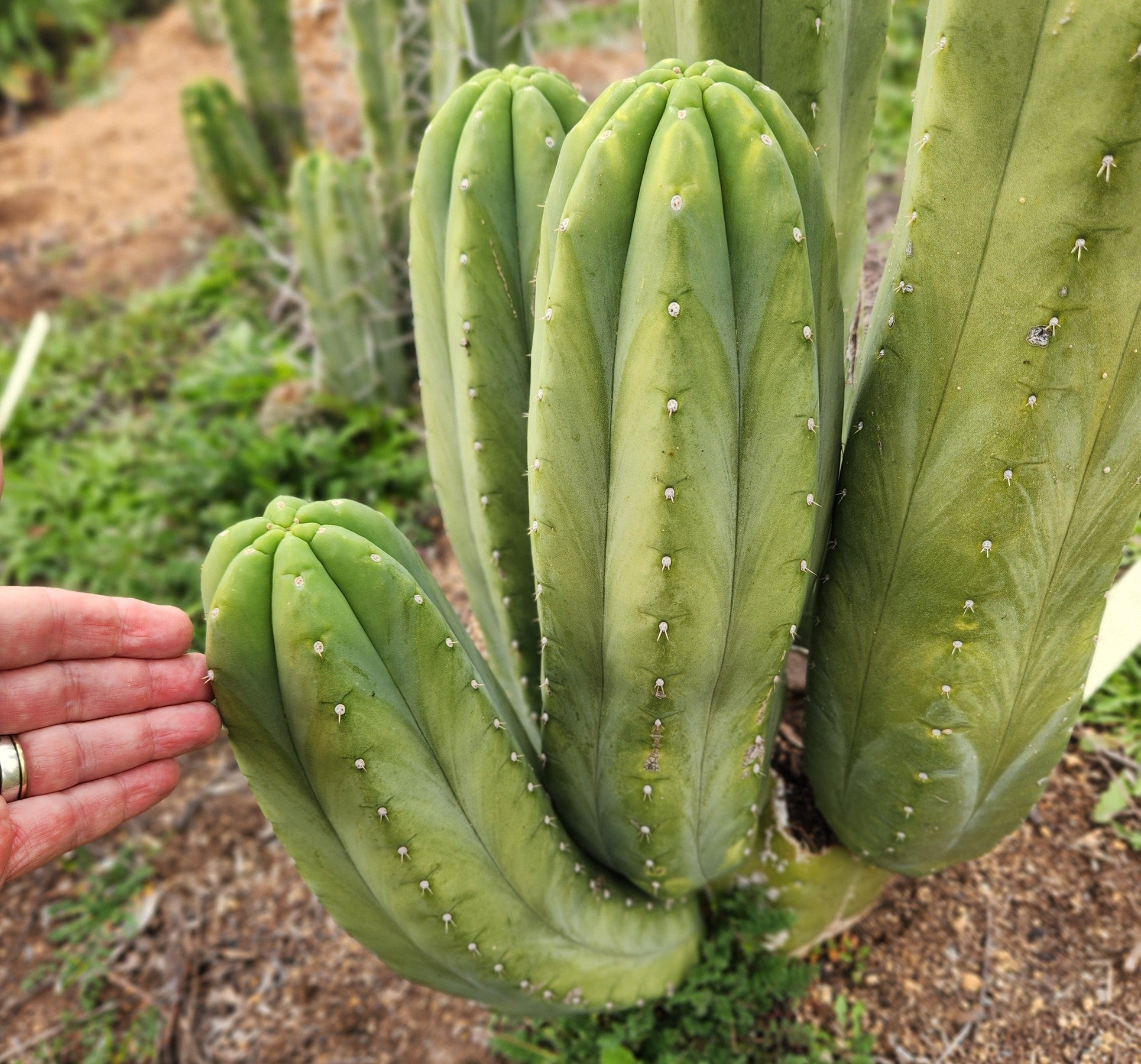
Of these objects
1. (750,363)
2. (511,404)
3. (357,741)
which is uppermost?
(750,363)

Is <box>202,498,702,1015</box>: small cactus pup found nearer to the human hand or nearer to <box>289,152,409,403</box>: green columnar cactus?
the human hand

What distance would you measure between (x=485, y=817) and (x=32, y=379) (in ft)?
17.2

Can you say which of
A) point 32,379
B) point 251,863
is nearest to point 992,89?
point 251,863

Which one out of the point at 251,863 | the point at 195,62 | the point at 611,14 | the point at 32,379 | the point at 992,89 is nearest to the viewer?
the point at 992,89

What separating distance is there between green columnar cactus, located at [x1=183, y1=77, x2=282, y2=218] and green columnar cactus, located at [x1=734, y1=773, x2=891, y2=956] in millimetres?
5893

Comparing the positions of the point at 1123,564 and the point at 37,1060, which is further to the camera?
the point at 1123,564

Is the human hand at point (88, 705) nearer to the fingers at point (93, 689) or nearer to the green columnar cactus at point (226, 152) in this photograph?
the fingers at point (93, 689)

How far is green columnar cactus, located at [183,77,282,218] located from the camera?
623 centimetres

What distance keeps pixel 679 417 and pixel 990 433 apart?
0.50 metres

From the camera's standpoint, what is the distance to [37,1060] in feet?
8.32

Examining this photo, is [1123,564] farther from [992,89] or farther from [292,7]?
[292,7]

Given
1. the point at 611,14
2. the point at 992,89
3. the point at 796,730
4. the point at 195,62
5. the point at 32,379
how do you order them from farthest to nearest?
the point at 195,62 → the point at 611,14 → the point at 32,379 → the point at 796,730 → the point at 992,89

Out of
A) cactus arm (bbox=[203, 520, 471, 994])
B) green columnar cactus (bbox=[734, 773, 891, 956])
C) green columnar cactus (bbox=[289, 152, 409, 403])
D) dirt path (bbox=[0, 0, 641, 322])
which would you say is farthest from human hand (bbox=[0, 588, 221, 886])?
dirt path (bbox=[0, 0, 641, 322])

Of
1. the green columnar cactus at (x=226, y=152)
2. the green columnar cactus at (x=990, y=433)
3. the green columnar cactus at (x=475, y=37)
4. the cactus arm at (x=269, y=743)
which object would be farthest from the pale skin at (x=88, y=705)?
the green columnar cactus at (x=226, y=152)
